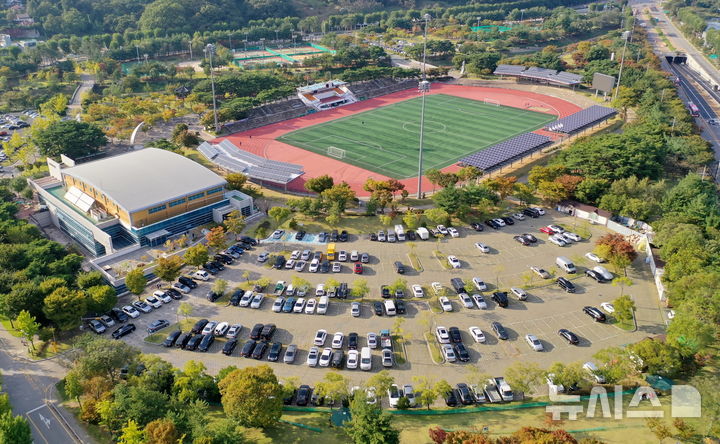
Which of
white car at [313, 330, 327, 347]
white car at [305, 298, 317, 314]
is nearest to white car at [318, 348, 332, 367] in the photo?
white car at [313, 330, 327, 347]

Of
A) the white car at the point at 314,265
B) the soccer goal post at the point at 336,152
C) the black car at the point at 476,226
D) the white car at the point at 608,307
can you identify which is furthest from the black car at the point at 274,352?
the soccer goal post at the point at 336,152

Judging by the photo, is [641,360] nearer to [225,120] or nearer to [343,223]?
[343,223]

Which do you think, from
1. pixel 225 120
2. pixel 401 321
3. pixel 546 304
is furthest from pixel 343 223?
pixel 225 120

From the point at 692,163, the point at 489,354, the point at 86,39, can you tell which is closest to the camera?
the point at 489,354

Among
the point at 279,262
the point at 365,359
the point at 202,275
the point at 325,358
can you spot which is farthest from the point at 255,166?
the point at 365,359

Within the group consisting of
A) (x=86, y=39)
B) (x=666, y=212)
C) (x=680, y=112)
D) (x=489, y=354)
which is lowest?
(x=489, y=354)

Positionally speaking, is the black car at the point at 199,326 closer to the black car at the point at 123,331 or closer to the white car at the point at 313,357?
the black car at the point at 123,331
